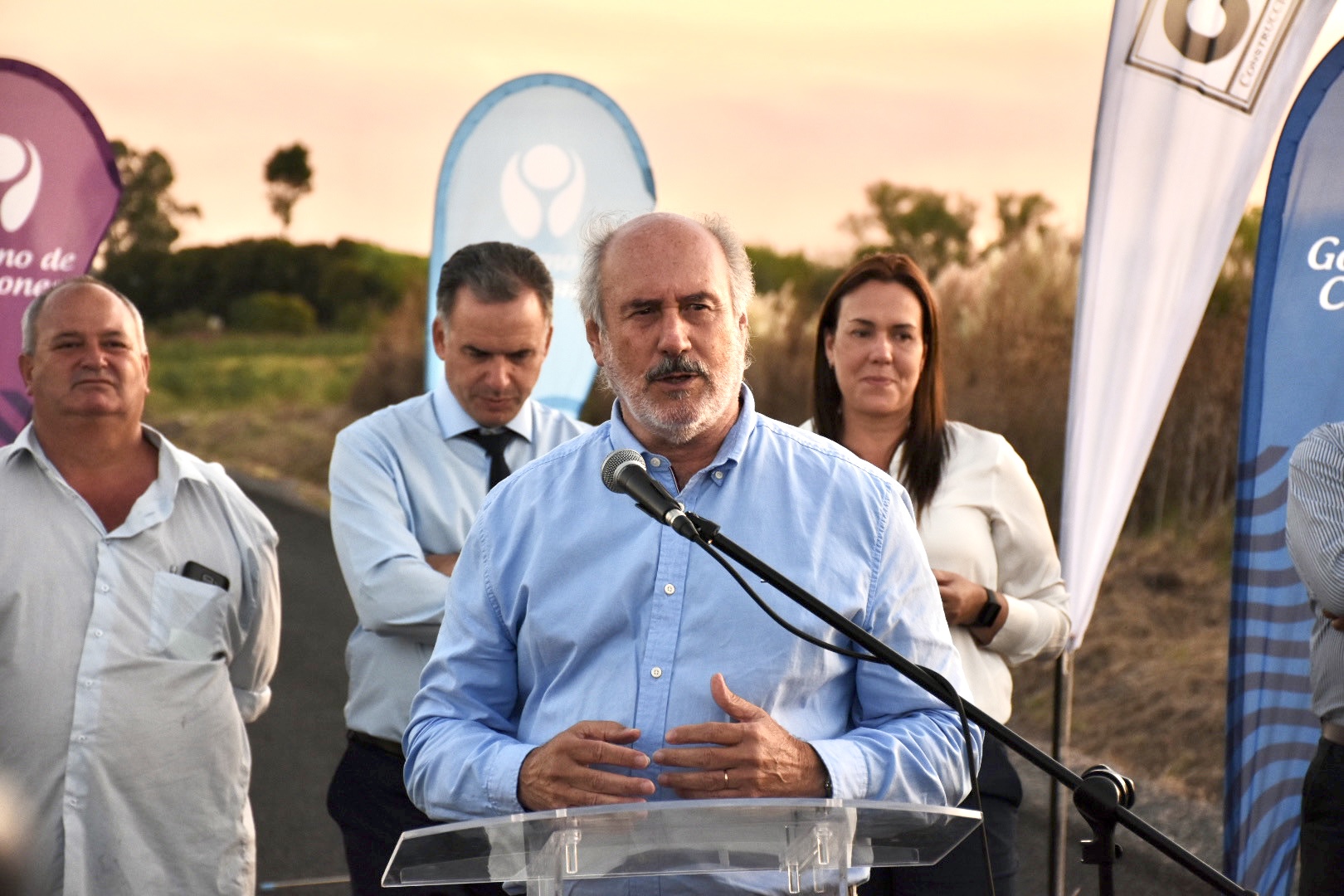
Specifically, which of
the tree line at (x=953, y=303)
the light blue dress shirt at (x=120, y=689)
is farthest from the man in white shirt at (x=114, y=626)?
the tree line at (x=953, y=303)

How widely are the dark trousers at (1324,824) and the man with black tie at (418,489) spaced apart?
2026 millimetres

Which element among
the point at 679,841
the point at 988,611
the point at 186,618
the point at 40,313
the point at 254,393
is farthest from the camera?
the point at 254,393

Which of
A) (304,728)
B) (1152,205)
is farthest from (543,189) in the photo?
(304,728)

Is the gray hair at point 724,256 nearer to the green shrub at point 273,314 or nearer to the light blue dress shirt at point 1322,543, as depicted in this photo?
the light blue dress shirt at point 1322,543

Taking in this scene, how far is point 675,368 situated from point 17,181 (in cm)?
318

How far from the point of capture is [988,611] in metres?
3.29

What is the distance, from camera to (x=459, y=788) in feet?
7.09

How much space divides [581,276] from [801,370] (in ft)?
29.8

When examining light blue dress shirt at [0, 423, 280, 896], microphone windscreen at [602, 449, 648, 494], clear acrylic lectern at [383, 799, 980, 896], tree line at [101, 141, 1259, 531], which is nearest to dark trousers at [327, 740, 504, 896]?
light blue dress shirt at [0, 423, 280, 896]

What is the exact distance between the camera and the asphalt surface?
19.9ft

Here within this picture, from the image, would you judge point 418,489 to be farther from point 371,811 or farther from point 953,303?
point 953,303

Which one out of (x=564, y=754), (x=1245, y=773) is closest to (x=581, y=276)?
(x=564, y=754)

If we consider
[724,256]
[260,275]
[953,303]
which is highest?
[260,275]

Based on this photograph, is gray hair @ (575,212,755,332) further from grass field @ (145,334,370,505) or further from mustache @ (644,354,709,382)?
grass field @ (145,334,370,505)
